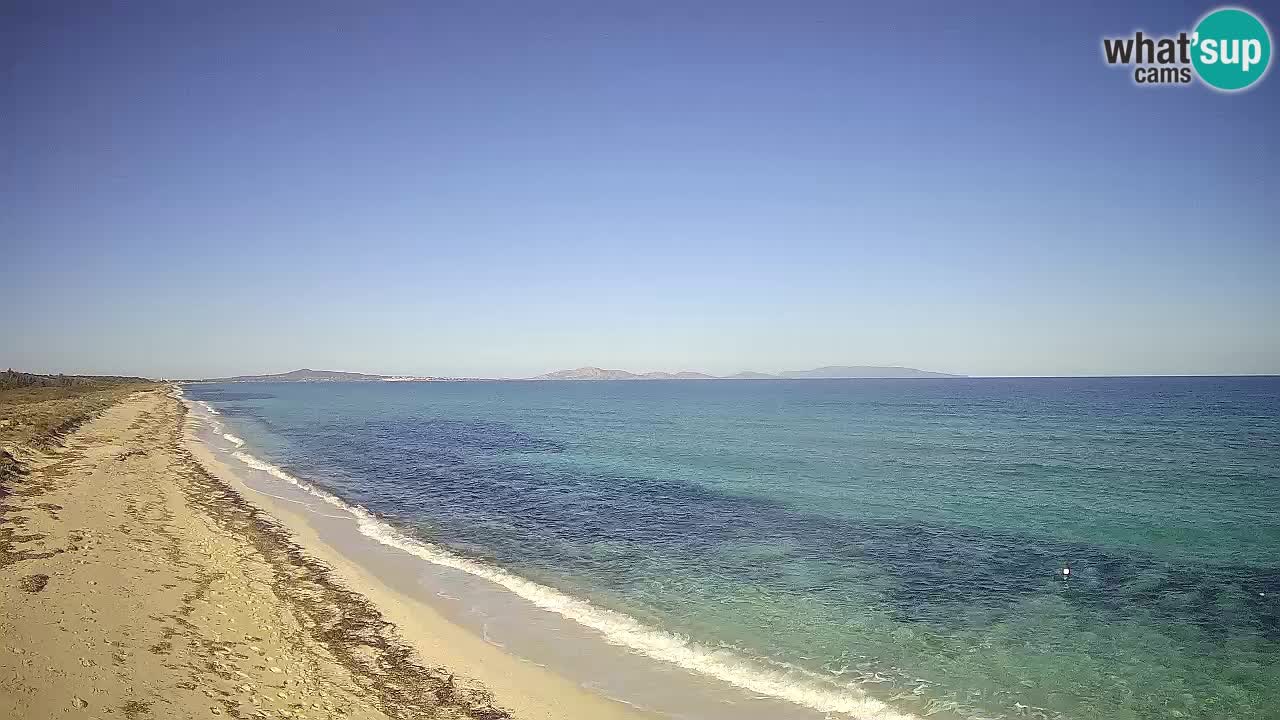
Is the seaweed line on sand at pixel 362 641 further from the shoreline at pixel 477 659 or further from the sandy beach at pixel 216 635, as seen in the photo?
the shoreline at pixel 477 659

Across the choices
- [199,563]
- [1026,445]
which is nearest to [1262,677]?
[199,563]

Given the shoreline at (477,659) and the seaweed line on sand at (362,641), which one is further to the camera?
the shoreline at (477,659)

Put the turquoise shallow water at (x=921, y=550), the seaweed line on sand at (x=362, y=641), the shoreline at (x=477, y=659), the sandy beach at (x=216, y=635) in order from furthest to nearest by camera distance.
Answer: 1. the turquoise shallow water at (x=921, y=550)
2. the shoreline at (x=477, y=659)
3. the seaweed line on sand at (x=362, y=641)
4. the sandy beach at (x=216, y=635)

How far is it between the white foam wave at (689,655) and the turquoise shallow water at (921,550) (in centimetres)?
38

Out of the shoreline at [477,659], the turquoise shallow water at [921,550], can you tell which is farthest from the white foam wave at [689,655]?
the shoreline at [477,659]

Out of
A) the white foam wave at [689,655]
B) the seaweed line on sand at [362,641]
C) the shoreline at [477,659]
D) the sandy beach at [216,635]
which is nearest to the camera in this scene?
the sandy beach at [216,635]

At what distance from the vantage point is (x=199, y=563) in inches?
585

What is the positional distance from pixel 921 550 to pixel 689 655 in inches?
397

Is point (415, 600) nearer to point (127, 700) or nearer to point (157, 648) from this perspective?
point (157, 648)

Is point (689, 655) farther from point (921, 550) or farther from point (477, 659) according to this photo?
point (921, 550)

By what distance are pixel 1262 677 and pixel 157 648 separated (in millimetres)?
18648

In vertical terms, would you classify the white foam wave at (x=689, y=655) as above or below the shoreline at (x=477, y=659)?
below

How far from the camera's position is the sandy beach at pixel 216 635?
8.57 m

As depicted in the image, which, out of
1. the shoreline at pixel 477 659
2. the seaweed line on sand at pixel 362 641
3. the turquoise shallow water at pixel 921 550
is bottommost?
the turquoise shallow water at pixel 921 550
